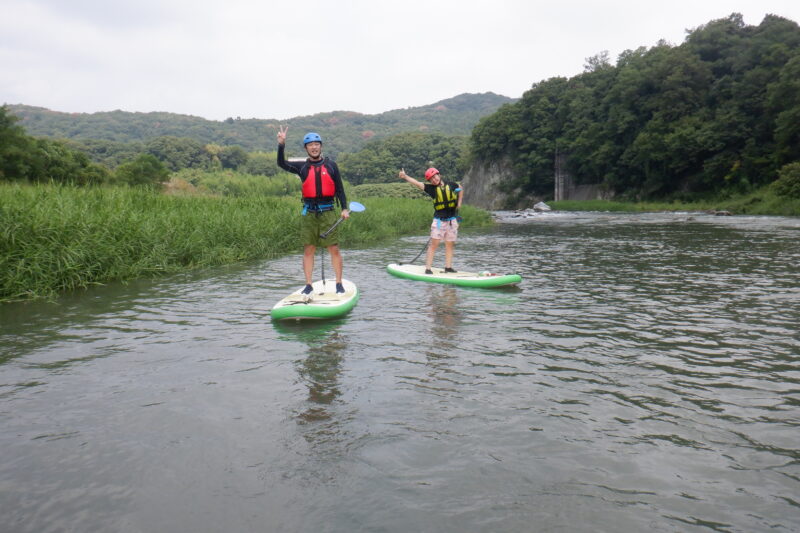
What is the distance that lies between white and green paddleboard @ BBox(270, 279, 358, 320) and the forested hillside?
44205 millimetres

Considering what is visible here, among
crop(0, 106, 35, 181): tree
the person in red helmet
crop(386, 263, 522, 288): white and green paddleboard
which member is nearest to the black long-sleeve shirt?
the person in red helmet

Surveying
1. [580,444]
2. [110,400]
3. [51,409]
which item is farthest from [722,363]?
[51,409]

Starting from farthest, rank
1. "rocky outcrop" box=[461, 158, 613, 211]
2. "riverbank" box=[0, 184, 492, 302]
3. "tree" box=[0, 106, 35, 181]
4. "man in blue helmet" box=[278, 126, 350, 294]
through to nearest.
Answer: "rocky outcrop" box=[461, 158, 613, 211]
"tree" box=[0, 106, 35, 181]
"riverbank" box=[0, 184, 492, 302]
"man in blue helmet" box=[278, 126, 350, 294]

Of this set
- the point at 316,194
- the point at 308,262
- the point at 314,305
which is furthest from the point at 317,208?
the point at 314,305

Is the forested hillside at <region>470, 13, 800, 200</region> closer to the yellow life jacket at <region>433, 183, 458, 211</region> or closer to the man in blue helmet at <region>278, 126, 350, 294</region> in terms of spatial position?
the yellow life jacket at <region>433, 183, 458, 211</region>

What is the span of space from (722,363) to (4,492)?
5.43m

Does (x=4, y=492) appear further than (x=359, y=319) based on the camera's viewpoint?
No

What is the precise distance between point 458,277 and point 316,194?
3.39 metres

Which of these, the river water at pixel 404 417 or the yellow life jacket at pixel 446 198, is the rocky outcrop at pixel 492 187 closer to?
the yellow life jacket at pixel 446 198

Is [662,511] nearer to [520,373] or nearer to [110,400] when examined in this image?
[520,373]

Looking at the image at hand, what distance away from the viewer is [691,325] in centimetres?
609

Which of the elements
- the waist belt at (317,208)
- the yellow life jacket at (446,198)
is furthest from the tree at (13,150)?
the waist belt at (317,208)

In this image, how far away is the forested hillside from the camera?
44.2m

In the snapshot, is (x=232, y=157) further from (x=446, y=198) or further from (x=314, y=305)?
(x=314, y=305)
